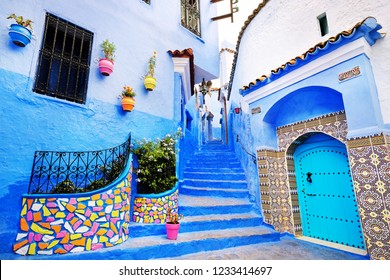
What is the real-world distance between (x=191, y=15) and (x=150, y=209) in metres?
6.92

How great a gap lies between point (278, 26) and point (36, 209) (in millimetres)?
6510

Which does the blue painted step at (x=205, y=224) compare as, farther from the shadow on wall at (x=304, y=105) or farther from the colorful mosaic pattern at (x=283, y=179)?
the shadow on wall at (x=304, y=105)

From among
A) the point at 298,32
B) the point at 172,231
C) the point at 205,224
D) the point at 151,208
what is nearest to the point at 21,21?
the point at 151,208

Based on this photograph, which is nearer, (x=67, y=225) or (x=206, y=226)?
(x=67, y=225)

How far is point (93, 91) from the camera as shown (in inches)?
161

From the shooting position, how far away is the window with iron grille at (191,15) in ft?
22.9

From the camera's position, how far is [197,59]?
6.80 metres

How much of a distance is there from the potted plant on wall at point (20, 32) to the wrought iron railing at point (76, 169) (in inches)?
71.5

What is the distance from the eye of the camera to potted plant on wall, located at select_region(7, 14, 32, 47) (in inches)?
122

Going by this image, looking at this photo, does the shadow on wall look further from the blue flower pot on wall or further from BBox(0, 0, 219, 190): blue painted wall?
the blue flower pot on wall

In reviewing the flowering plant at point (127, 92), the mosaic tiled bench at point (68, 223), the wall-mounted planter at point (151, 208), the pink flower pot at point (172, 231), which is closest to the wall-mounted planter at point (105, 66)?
the flowering plant at point (127, 92)

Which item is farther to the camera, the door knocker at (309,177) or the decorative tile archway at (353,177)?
the door knocker at (309,177)

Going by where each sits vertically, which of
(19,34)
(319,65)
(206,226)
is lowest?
(206,226)

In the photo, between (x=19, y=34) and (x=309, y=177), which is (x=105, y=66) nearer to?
(x=19, y=34)
